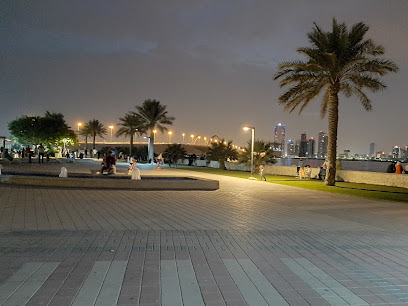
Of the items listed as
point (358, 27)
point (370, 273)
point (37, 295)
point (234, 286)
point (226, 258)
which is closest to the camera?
point (37, 295)

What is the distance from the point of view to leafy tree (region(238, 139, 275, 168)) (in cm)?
3525

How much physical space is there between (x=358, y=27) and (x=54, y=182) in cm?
1786

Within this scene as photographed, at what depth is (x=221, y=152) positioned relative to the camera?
41.1 m

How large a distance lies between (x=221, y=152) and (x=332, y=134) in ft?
62.0

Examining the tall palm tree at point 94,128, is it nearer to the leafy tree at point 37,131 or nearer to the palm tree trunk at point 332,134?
the leafy tree at point 37,131

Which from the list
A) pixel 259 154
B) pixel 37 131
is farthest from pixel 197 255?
pixel 37 131

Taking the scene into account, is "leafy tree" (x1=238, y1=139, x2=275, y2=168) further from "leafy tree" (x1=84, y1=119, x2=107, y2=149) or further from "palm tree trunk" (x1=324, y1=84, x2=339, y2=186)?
"leafy tree" (x1=84, y1=119, x2=107, y2=149)

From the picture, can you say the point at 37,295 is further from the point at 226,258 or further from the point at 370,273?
the point at 370,273

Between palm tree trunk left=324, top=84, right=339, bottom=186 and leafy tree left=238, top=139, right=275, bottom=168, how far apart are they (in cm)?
1179

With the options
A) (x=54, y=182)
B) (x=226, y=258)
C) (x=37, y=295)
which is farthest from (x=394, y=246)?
(x=54, y=182)

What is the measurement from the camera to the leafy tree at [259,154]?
35250 millimetres

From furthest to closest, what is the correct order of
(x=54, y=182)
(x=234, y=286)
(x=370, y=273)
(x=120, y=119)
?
(x=120, y=119) → (x=54, y=182) → (x=370, y=273) → (x=234, y=286)

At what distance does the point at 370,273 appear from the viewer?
545 centimetres

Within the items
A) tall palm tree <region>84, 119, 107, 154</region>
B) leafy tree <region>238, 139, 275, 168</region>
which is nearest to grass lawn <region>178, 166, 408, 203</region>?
leafy tree <region>238, 139, 275, 168</region>
